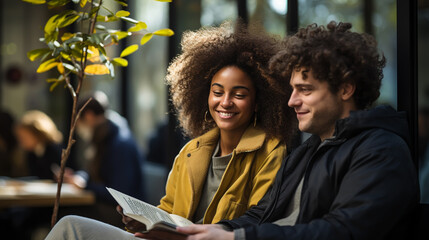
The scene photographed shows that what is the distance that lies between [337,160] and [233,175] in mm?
697

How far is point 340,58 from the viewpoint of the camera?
221 centimetres

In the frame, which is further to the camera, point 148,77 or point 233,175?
point 148,77

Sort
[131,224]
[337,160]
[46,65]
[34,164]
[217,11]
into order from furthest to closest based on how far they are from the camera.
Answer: [34,164]
[217,11]
[46,65]
[131,224]
[337,160]

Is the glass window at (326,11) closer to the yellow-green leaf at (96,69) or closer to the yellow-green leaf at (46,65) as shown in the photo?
the yellow-green leaf at (96,69)

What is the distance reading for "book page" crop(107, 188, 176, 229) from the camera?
212 cm

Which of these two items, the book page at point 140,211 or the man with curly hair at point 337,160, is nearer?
the man with curly hair at point 337,160

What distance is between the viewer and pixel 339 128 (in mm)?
2191

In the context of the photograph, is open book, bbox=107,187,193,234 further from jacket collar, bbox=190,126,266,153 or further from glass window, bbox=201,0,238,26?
glass window, bbox=201,0,238,26

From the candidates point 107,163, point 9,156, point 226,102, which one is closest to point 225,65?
point 226,102

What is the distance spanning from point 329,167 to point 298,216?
214 millimetres

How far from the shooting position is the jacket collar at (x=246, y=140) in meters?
2.69

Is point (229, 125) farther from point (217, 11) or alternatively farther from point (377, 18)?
point (217, 11)

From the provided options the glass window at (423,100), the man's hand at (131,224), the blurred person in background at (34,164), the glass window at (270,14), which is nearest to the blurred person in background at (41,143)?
the blurred person in background at (34,164)

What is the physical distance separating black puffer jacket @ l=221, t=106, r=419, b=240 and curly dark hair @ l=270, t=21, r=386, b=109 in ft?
0.42
